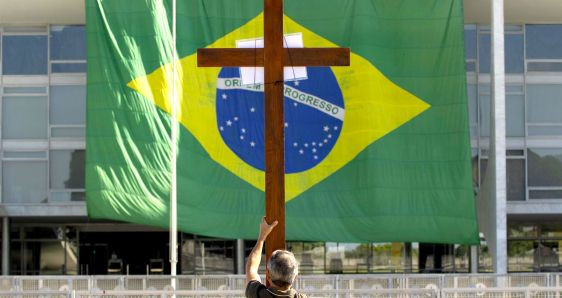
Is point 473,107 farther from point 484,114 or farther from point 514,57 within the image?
point 514,57

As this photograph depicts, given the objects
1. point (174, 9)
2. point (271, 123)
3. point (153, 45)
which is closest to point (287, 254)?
point (271, 123)

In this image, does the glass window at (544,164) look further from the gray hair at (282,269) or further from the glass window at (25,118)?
the gray hair at (282,269)

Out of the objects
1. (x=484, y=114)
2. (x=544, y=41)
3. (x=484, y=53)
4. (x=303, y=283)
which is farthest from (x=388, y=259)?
(x=303, y=283)

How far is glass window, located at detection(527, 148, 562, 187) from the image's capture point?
32.7 m

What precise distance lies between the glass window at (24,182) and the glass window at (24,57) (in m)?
2.96

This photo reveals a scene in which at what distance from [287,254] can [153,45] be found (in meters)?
22.6

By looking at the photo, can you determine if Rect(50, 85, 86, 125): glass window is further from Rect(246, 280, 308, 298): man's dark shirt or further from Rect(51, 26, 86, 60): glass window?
Rect(246, 280, 308, 298): man's dark shirt

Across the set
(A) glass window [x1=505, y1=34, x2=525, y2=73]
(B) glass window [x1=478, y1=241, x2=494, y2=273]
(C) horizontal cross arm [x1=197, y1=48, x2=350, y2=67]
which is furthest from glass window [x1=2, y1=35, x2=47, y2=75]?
(C) horizontal cross arm [x1=197, y1=48, x2=350, y2=67]

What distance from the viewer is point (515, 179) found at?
32.8 meters

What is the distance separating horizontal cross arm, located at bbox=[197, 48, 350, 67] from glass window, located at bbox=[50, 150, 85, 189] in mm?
24099

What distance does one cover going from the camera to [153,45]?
2822cm

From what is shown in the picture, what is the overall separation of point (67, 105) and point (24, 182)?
2831mm

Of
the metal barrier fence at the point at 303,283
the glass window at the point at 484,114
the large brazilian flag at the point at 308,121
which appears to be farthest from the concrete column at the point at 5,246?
the glass window at the point at 484,114

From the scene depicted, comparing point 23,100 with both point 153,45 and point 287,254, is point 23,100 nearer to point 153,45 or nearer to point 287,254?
point 153,45
